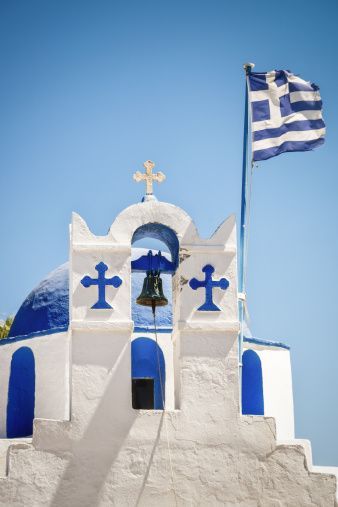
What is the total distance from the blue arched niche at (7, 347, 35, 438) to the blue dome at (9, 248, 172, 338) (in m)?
0.62

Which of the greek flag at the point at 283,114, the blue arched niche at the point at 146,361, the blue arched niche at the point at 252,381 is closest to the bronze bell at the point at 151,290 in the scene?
the greek flag at the point at 283,114

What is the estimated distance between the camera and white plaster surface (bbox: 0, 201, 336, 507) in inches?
276

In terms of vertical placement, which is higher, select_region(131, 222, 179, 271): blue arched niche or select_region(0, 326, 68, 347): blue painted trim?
select_region(131, 222, 179, 271): blue arched niche

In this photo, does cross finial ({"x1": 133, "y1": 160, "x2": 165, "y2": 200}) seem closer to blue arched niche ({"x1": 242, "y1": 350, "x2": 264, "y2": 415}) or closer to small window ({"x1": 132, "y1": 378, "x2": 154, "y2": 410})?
small window ({"x1": 132, "y1": 378, "x2": 154, "y2": 410})

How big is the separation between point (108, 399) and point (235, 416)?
135cm

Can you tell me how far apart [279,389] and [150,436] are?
6826 millimetres

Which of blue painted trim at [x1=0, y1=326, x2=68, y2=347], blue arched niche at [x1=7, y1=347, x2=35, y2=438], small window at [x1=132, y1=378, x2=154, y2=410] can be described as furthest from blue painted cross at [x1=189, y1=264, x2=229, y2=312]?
blue arched niche at [x1=7, y1=347, x2=35, y2=438]

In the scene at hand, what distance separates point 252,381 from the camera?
13398mm

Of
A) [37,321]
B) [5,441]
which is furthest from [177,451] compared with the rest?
[37,321]

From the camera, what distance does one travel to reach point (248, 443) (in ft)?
24.0

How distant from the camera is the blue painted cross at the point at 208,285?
771 centimetres

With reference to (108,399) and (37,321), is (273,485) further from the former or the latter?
(37,321)

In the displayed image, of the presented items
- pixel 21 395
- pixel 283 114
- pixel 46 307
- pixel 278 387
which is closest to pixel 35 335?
pixel 46 307

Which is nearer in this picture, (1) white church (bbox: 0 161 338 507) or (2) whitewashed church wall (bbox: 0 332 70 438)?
(1) white church (bbox: 0 161 338 507)
